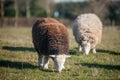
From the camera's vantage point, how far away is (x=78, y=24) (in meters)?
15.9

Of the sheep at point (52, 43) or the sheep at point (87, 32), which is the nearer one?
the sheep at point (52, 43)

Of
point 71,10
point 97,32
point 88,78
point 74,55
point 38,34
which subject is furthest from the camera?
point 71,10

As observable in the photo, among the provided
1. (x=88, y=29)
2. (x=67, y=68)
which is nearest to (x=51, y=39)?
(x=67, y=68)

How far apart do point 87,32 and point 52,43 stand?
4.43m

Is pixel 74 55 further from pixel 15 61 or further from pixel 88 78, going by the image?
pixel 88 78

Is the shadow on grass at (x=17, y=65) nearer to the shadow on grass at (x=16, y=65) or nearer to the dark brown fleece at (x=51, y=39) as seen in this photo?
the shadow on grass at (x=16, y=65)

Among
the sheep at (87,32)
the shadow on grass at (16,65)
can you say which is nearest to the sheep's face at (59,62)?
the shadow on grass at (16,65)

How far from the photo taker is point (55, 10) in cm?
6269

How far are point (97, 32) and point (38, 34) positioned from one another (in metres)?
4.75

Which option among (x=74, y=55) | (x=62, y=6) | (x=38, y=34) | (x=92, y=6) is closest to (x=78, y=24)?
(x=74, y=55)

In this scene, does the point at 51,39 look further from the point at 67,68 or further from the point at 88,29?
the point at 88,29

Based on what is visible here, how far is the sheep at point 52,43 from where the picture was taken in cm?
1076

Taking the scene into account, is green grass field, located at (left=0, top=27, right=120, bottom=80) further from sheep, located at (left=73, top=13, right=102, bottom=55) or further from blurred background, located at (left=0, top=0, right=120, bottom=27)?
blurred background, located at (left=0, top=0, right=120, bottom=27)

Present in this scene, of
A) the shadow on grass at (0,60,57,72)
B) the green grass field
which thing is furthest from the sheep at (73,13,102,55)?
the shadow on grass at (0,60,57,72)
